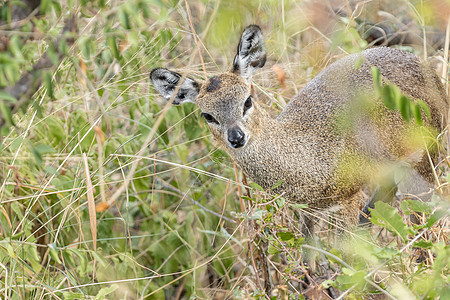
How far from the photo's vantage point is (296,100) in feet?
11.6

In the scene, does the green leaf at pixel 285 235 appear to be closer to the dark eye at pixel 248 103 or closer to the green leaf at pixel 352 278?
the green leaf at pixel 352 278

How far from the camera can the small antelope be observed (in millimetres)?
3121

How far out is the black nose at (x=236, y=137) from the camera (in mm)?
2922

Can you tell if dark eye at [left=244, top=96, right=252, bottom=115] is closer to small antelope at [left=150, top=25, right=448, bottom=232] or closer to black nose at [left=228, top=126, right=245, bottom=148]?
small antelope at [left=150, top=25, right=448, bottom=232]

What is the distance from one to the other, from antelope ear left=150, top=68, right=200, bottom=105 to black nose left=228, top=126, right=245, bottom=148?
18.9 inches

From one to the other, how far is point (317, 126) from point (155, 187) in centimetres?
147

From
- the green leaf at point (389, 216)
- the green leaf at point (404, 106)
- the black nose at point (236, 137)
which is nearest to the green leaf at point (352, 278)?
the green leaf at point (389, 216)

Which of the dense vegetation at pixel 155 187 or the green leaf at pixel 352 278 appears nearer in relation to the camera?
the green leaf at pixel 352 278

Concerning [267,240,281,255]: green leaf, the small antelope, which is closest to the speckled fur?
the small antelope

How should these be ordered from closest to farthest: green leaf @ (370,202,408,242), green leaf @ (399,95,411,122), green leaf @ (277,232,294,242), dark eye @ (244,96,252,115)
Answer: green leaf @ (399,95,411,122)
green leaf @ (370,202,408,242)
green leaf @ (277,232,294,242)
dark eye @ (244,96,252,115)

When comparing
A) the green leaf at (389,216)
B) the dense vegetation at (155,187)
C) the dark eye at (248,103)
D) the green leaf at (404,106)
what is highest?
the green leaf at (404,106)

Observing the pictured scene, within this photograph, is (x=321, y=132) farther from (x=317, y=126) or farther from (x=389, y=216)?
(x=389, y=216)

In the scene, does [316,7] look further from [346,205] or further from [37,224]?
[37,224]

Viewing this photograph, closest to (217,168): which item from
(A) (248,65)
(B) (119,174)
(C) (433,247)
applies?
(B) (119,174)
